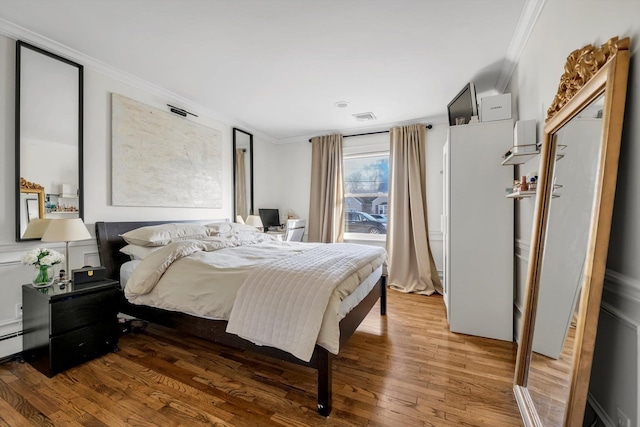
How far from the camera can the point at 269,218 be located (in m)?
4.76

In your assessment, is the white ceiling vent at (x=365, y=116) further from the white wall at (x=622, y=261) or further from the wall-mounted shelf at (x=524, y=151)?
the white wall at (x=622, y=261)

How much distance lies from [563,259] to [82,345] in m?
3.13

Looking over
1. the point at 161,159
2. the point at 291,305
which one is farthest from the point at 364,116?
the point at 291,305

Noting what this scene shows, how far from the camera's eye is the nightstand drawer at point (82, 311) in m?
1.87

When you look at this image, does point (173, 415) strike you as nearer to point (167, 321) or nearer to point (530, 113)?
point (167, 321)

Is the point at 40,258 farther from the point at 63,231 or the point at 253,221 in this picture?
the point at 253,221

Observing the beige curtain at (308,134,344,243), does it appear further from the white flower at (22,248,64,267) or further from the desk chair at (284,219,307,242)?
the white flower at (22,248,64,267)

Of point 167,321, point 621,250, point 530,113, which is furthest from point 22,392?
point 530,113

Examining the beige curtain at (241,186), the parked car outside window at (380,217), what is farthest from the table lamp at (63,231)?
the parked car outside window at (380,217)

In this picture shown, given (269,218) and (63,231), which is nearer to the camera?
(63,231)

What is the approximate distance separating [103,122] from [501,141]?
376 centimetres

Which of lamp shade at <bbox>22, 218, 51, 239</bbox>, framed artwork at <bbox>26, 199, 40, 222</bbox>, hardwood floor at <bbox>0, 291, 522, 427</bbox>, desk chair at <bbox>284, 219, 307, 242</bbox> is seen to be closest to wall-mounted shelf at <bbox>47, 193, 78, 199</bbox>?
framed artwork at <bbox>26, 199, 40, 222</bbox>

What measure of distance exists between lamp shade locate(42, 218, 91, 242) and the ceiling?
1.50 metres

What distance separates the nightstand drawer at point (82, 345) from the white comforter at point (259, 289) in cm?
33
